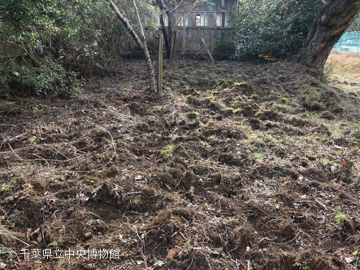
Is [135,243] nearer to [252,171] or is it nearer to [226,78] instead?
[252,171]

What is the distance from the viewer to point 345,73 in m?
7.33

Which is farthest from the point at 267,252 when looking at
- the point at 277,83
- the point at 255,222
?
the point at 277,83

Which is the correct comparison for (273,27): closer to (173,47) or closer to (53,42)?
(173,47)

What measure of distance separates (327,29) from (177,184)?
A: 5660mm

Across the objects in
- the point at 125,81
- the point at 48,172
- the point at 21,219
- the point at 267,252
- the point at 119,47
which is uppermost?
the point at 119,47

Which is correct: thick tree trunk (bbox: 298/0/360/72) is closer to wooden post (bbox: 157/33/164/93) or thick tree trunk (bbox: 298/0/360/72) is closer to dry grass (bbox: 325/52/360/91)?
dry grass (bbox: 325/52/360/91)

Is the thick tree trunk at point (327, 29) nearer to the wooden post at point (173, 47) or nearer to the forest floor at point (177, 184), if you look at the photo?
the forest floor at point (177, 184)

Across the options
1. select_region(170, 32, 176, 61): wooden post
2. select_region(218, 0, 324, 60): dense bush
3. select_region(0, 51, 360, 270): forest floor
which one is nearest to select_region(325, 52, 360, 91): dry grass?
select_region(218, 0, 324, 60): dense bush

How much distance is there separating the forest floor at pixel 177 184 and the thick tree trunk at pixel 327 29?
2.25 metres

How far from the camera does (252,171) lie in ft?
8.53

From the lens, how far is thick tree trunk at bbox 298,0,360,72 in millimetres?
5348

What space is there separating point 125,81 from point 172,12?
3322mm

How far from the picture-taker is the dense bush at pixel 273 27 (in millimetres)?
6719

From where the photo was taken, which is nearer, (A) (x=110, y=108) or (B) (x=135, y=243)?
(B) (x=135, y=243)
